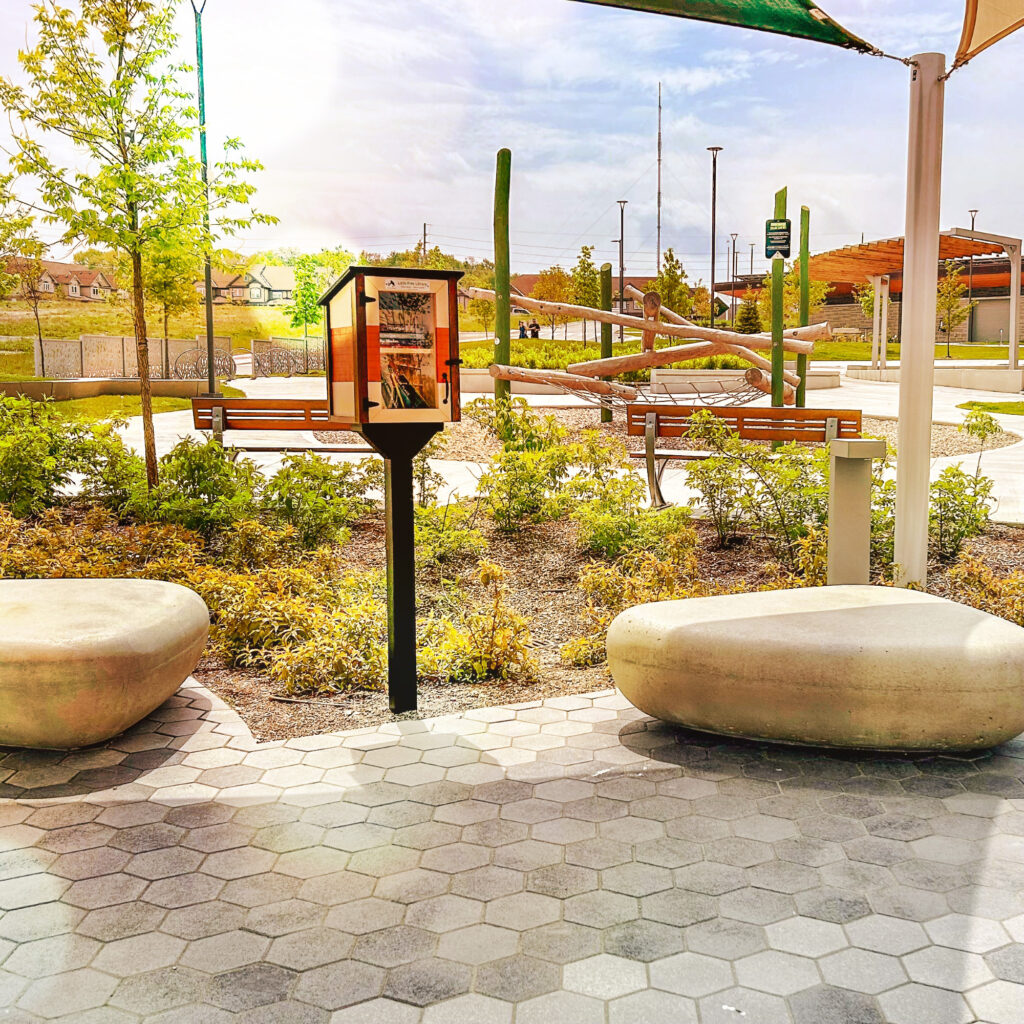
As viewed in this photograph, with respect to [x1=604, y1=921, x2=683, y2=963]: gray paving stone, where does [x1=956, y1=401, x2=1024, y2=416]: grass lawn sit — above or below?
above

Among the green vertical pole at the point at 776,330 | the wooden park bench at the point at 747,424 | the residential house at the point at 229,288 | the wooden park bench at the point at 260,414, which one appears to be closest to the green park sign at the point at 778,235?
the green vertical pole at the point at 776,330

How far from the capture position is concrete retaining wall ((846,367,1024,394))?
89.8ft

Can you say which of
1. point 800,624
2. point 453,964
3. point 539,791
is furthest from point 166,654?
point 800,624

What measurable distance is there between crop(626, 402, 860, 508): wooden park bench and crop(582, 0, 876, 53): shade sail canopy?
10.9 ft

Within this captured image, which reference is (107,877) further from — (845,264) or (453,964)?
(845,264)

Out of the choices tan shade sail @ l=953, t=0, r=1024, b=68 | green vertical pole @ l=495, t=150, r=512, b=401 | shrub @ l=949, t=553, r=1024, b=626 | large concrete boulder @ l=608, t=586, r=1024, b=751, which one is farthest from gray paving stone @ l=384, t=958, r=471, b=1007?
green vertical pole @ l=495, t=150, r=512, b=401

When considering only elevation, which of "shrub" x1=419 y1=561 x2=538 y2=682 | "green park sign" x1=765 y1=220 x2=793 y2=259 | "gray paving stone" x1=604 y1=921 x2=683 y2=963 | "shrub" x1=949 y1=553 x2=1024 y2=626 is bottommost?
"gray paving stone" x1=604 y1=921 x2=683 y2=963

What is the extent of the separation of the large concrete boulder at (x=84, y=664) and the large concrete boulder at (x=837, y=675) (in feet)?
6.26

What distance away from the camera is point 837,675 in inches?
149

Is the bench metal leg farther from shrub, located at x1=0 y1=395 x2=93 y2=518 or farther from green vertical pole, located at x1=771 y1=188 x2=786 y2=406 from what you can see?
green vertical pole, located at x1=771 y1=188 x2=786 y2=406

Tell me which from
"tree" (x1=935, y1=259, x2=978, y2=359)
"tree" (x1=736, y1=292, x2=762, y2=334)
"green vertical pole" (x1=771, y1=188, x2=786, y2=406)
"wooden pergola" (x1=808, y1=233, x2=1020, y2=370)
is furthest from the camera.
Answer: "tree" (x1=736, y1=292, x2=762, y2=334)

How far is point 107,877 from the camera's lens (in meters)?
3.11

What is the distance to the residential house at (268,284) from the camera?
86875 mm

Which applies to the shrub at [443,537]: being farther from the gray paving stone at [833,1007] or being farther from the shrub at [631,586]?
the gray paving stone at [833,1007]
